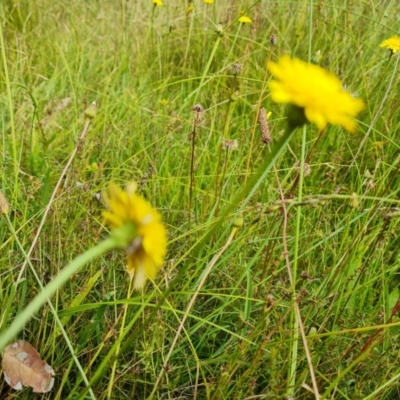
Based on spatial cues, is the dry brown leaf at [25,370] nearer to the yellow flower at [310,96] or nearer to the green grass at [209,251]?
the green grass at [209,251]

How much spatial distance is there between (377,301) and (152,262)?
851mm

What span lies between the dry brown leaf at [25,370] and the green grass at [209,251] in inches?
0.9

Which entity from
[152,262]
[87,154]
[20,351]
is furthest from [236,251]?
[152,262]

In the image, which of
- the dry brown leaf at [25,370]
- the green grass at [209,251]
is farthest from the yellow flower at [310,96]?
the dry brown leaf at [25,370]

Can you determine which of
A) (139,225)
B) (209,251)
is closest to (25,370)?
→ (209,251)

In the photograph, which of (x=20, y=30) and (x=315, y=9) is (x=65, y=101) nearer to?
(x=20, y=30)

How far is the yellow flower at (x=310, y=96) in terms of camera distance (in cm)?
41

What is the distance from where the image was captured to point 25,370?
33.2 inches

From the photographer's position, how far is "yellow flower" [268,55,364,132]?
0.41 metres

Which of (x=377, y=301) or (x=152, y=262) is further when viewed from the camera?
(x=377, y=301)

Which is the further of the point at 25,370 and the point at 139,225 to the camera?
the point at 25,370

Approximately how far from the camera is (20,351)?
0.88 m

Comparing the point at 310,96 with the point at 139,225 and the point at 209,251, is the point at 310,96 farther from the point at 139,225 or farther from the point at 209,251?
the point at 209,251

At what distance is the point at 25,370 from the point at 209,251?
14.8 inches
